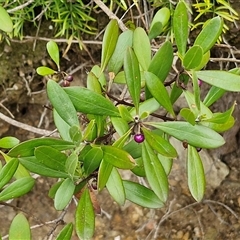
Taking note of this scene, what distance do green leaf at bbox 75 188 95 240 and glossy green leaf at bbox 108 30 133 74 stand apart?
23 cm

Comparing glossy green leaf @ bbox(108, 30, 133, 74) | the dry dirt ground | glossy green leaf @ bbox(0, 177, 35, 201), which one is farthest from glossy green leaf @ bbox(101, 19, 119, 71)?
the dry dirt ground

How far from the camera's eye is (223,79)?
30.2 inches

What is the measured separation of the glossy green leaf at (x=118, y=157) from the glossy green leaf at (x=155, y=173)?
0.21ft

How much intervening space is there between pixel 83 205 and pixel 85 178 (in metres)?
0.05

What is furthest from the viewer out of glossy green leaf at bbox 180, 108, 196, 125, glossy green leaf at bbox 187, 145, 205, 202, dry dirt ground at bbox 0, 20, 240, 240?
dry dirt ground at bbox 0, 20, 240, 240

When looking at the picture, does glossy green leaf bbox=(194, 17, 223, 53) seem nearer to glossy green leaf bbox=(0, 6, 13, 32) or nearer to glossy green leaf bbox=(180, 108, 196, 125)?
glossy green leaf bbox=(180, 108, 196, 125)

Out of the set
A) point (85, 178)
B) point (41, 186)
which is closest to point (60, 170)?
point (85, 178)

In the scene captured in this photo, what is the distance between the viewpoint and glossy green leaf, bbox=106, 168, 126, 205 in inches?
31.6

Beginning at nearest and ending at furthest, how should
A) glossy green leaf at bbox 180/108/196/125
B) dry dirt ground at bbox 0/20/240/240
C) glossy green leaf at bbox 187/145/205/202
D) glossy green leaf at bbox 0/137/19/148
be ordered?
glossy green leaf at bbox 180/108/196/125, glossy green leaf at bbox 187/145/205/202, glossy green leaf at bbox 0/137/19/148, dry dirt ground at bbox 0/20/240/240

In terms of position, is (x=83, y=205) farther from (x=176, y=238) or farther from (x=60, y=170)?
(x=176, y=238)

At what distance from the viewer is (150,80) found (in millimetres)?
744

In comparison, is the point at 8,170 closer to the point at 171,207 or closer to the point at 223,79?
the point at 223,79

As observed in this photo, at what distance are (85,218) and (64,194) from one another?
0.19 feet

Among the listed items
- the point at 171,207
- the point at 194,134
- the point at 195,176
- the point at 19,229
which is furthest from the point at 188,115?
the point at 171,207
